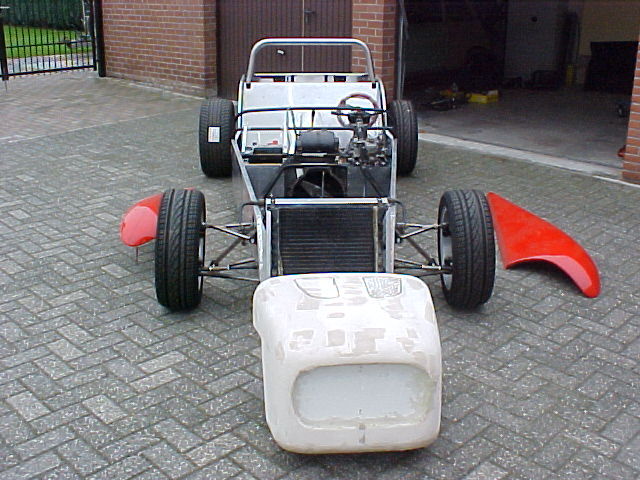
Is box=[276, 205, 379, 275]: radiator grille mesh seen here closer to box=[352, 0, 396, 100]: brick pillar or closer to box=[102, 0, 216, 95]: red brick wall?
box=[352, 0, 396, 100]: brick pillar

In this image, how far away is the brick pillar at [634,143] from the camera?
7.12m

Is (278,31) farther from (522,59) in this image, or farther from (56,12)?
(56,12)

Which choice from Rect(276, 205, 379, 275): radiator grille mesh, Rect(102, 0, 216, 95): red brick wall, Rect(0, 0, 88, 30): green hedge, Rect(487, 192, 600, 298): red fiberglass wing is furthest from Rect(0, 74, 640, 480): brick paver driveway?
Rect(0, 0, 88, 30): green hedge

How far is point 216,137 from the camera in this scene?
7156 mm

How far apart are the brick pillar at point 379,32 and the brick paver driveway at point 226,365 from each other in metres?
2.65

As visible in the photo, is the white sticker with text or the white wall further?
the white wall

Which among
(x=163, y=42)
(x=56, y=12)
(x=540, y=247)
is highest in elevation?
(x=56, y=12)

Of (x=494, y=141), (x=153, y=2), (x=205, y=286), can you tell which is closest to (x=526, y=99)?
(x=494, y=141)

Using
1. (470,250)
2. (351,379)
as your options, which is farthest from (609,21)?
(351,379)

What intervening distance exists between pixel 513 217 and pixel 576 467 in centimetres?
283

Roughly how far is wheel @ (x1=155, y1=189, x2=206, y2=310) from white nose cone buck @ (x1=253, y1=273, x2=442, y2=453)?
122cm

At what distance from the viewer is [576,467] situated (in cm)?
327

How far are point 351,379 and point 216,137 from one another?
448 cm

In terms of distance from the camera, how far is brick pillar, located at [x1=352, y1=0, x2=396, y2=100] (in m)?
8.88
